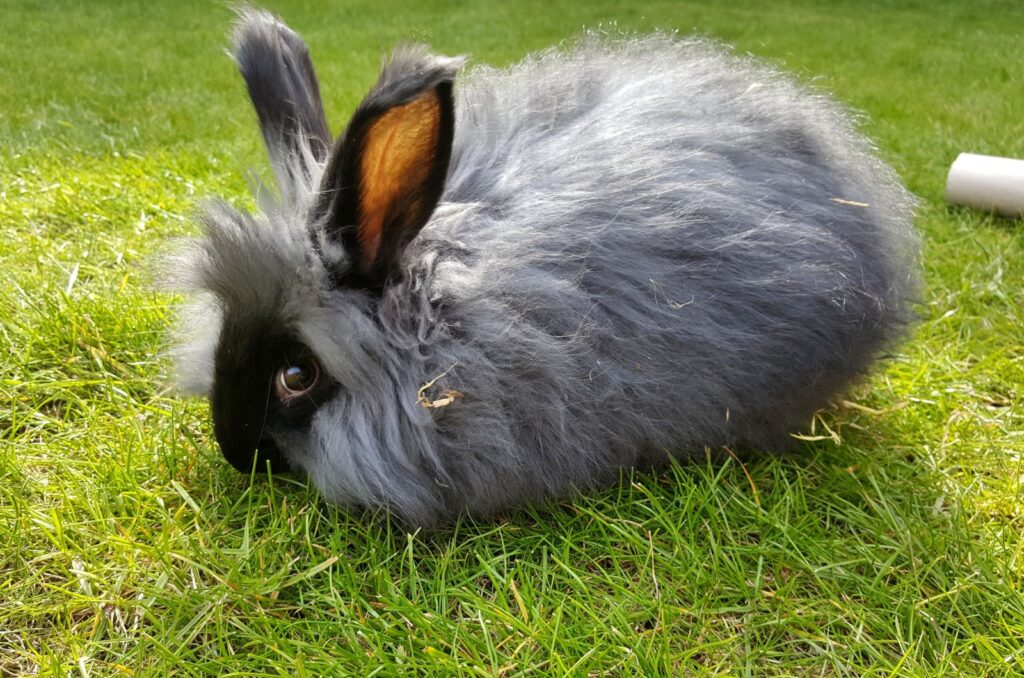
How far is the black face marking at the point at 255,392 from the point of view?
5.41 feet

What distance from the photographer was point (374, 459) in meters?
1.66

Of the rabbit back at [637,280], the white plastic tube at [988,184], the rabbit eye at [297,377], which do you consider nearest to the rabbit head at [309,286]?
the rabbit eye at [297,377]

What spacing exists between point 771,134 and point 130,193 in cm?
238

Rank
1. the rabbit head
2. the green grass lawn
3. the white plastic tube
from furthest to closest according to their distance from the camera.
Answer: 1. the white plastic tube
2. the rabbit head
3. the green grass lawn

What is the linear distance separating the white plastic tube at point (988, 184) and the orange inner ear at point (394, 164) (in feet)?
8.51

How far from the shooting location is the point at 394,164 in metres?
1.58

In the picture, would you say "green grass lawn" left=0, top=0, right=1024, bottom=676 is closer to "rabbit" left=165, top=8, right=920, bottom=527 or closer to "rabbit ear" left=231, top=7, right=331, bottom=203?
"rabbit" left=165, top=8, right=920, bottom=527

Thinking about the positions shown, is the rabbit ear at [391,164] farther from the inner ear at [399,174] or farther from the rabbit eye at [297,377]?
the rabbit eye at [297,377]

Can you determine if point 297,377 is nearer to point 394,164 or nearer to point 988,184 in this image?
point 394,164

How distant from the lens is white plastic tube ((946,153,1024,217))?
10.5ft

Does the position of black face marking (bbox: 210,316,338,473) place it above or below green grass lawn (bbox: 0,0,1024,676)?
above

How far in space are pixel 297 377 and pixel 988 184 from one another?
2.81m

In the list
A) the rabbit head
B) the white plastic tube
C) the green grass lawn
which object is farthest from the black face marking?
the white plastic tube

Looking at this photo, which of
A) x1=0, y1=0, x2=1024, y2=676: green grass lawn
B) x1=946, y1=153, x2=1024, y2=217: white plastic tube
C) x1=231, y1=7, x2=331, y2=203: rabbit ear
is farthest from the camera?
x1=946, y1=153, x2=1024, y2=217: white plastic tube
